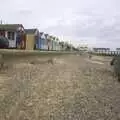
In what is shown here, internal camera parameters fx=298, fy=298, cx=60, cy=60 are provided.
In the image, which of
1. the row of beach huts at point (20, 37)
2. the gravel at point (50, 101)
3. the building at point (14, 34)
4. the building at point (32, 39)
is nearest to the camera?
the gravel at point (50, 101)

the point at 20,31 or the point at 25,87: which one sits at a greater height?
the point at 20,31

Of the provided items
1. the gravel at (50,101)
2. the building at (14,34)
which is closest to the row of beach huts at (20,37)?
the building at (14,34)

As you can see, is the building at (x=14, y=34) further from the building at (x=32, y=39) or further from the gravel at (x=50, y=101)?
the gravel at (x=50, y=101)

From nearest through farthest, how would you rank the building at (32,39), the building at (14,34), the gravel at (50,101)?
the gravel at (50,101)
the building at (14,34)
the building at (32,39)

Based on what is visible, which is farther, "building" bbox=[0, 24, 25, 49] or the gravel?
"building" bbox=[0, 24, 25, 49]

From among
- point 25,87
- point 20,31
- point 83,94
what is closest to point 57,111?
point 25,87

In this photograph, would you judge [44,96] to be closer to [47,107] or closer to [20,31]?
[47,107]

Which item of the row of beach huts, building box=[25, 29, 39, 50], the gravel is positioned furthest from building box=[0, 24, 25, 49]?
the gravel

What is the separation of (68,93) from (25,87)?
6.27ft

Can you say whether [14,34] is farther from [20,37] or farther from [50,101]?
[50,101]

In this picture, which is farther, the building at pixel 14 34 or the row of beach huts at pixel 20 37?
the row of beach huts at pixel 20 37

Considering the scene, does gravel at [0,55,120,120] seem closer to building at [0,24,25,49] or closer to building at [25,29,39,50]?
building at [0,24,25,49]

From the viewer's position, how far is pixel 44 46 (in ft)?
202

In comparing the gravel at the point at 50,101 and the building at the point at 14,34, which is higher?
the building at the point at 14,34
